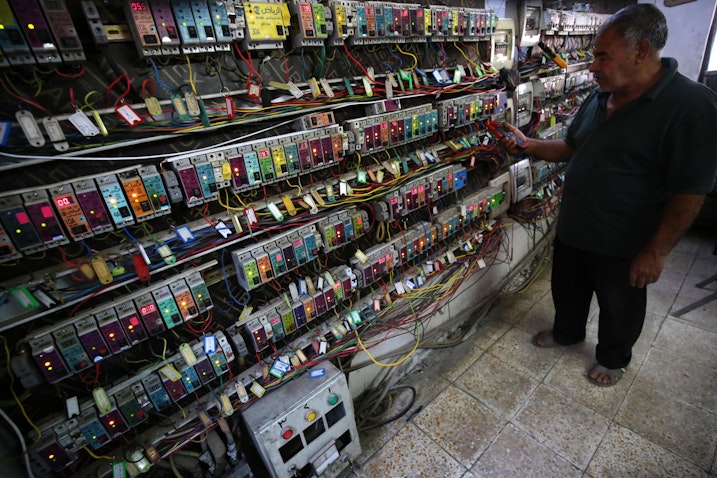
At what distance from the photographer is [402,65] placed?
2076mm

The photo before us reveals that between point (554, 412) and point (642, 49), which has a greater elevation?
point (642, 49)

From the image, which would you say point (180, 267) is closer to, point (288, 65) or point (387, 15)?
point (288, 65)

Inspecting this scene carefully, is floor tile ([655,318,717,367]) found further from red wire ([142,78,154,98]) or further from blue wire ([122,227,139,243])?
red wire ([142,78,154,98])

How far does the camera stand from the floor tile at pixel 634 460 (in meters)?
1.62

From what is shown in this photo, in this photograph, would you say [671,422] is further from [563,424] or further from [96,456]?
[96,456]

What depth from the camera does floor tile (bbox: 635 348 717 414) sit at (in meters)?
1.95

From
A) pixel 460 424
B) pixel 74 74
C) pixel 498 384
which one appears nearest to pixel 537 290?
pixel 498 384

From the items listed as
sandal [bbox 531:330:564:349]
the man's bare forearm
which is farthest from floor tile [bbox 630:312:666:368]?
the man's bare forearm

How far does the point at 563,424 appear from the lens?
190 cm

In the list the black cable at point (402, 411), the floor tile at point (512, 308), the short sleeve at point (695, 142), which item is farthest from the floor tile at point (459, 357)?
the short sleeve at point (695, 142)

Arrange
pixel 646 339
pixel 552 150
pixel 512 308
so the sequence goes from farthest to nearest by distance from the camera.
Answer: pixel 512 308, pixel 646 339, pixel 552 150

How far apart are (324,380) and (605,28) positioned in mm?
2207

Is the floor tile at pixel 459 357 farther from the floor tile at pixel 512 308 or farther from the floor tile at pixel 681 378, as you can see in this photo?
the floor tile at pixel 681 378

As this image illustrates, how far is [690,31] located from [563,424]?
560 cm
